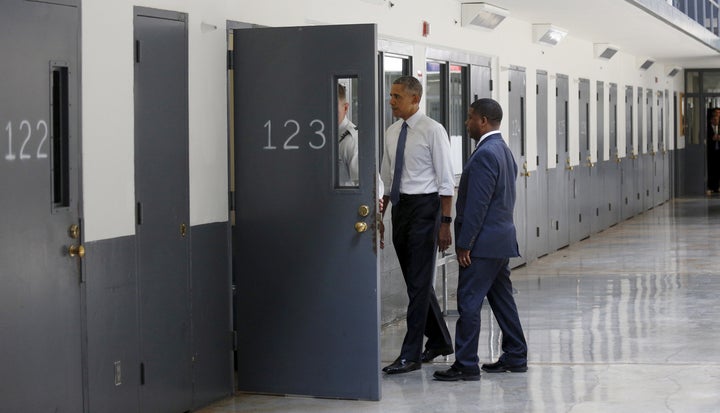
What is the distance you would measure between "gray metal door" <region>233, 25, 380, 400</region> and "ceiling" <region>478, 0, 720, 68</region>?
208 inches

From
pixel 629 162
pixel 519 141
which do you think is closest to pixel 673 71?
pixel 629 162

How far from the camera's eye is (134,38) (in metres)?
5.41

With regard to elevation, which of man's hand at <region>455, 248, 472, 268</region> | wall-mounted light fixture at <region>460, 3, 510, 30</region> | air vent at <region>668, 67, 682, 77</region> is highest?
air vent at <region>668, 67, 682, 77</region>

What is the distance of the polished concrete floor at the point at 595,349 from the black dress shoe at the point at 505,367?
6 cm

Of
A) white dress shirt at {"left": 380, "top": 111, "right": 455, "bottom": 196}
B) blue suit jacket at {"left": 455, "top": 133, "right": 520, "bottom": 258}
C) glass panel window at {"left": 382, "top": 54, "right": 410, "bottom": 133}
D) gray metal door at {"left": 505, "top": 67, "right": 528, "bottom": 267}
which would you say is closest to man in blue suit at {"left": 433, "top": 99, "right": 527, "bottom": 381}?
blue suit jacket at {"left": 455, "top": 133, "right": 520, "bottom": 258}

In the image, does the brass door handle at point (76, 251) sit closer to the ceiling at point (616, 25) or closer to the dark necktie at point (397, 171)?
the dark necktie at point (397, 171)

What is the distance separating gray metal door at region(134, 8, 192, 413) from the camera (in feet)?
18.1

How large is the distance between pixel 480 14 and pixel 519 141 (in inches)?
89.3

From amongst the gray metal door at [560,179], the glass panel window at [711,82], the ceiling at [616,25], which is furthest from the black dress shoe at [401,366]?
the glass panel window at [711,82]

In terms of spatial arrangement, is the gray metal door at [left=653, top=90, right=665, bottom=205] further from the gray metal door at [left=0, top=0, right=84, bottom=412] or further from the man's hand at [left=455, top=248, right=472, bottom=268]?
the gray metal door at [left=0, top=0, right=84, bottom=412]

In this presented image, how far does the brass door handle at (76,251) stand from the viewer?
16.1 feet

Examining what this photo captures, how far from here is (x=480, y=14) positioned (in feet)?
36.2

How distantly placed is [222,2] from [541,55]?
832 centimetres

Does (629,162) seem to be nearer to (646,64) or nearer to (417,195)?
(646,64)
